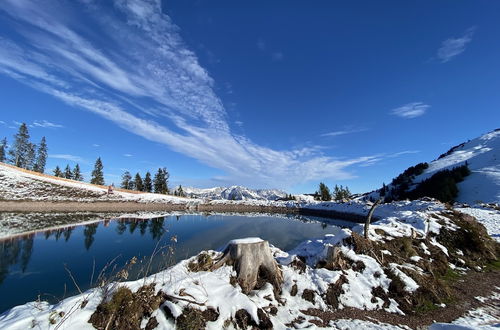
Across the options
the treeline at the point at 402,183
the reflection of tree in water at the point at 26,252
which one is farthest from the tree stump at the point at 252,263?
the treeline at the point at 402,183

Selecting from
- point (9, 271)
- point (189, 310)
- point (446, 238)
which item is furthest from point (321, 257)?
point (9, 271)

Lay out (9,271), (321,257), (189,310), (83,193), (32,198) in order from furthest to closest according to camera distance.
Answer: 1. (83,193)
2. (32,198)
3. (9,271)
4. (321,257)
5. (189,310)

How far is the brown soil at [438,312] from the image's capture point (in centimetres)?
719

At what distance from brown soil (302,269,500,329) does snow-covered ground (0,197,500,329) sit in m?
0.27

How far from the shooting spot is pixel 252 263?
8.05 meters

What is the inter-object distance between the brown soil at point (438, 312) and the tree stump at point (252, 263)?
1.53 m

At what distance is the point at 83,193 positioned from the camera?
171ft

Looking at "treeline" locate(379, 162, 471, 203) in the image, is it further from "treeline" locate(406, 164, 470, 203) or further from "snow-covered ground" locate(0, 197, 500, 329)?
"snow-covered ground" locate(0, 197, 500, 329)

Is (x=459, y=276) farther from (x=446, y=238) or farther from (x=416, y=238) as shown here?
(x=446, y=238)

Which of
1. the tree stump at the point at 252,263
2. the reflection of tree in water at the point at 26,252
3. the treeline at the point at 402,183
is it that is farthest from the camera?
the treeline at the point at 402,183

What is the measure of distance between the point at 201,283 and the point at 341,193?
11253cm

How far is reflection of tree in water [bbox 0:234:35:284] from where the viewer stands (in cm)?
1300

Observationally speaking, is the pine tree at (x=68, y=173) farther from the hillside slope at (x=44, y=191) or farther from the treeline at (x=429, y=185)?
the treeline at (x=429, y=185)

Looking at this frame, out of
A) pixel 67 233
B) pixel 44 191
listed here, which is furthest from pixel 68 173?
pixel 67 233
